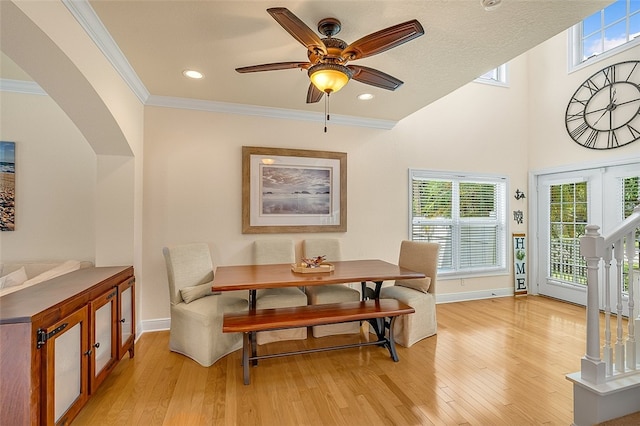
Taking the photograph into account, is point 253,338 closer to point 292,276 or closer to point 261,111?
point 292,276

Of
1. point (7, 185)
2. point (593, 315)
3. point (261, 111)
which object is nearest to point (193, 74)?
point (261, 111)

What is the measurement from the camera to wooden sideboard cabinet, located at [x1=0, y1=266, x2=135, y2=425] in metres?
1.37

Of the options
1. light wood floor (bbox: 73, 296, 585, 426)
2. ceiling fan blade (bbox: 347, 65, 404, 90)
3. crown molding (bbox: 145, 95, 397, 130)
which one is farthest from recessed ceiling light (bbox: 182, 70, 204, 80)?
light wood floor (bbox: 73, 296, 585, 426)

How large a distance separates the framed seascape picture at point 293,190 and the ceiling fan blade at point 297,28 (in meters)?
1.96

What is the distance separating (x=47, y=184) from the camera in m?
3.18

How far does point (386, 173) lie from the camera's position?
4.33 meters

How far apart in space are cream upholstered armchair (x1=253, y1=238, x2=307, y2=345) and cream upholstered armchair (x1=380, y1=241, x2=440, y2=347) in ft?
3.36

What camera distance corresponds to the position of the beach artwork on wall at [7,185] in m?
3.04

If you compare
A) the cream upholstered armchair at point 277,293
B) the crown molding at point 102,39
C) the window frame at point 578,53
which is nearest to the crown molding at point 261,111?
the crown molding at point 102,39

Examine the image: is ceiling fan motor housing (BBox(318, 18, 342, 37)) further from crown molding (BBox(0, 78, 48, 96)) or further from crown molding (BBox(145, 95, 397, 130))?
crown molding (BBox(0, 78, 48, 96))

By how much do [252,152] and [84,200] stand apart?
75.4 inches

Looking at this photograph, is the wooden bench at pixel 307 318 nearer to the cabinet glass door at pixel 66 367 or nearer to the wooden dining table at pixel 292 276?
the wooden dining table at pixel 292 276

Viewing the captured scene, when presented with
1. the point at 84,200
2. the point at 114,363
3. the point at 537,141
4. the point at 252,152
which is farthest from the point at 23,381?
the point at 537,141

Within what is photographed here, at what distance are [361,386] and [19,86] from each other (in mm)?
4453
